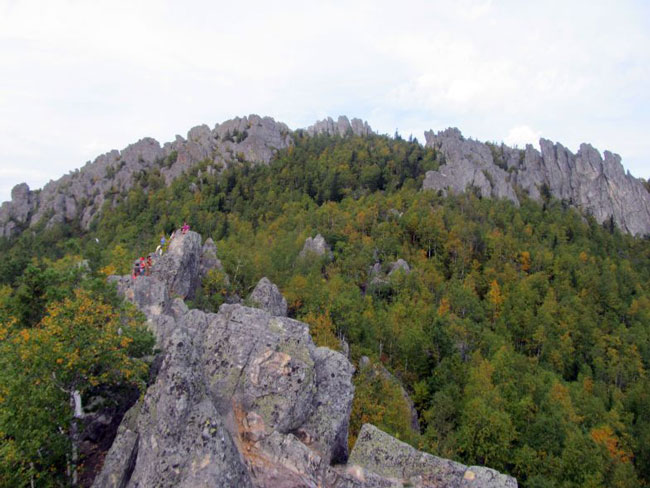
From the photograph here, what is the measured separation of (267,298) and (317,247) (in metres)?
33.1

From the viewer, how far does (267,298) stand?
3891 centimetres

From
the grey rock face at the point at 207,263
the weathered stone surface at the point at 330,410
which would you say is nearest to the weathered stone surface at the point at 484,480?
the weathered stone surface at the point at 330,410

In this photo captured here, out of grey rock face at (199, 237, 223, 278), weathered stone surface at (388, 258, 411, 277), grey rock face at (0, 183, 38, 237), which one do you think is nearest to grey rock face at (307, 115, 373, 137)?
grey rock face at (0, 183, 38, 237)

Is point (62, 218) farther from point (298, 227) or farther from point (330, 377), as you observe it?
point (330, 377)

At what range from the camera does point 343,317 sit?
44.3 m

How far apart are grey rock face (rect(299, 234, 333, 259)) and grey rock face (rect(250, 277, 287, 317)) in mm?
27187

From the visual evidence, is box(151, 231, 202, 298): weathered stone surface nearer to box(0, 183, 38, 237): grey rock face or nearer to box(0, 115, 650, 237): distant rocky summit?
box(0, 115, 650, 237): distant rocky summit

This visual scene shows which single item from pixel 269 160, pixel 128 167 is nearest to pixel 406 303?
pixel 269 160

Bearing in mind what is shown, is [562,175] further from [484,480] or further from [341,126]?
[484,480]

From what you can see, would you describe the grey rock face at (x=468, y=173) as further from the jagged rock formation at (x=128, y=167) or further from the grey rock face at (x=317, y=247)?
the jagged rock formation at (x=128, y=167)

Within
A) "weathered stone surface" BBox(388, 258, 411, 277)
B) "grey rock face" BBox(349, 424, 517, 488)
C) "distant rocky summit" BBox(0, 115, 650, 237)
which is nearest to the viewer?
"grey rock face" BBox(349, 424, 517, 488)

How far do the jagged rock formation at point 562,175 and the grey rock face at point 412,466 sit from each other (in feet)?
323

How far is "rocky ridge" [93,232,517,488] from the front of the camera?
422 inches

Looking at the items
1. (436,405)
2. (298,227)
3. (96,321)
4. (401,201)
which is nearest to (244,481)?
(96,321)
